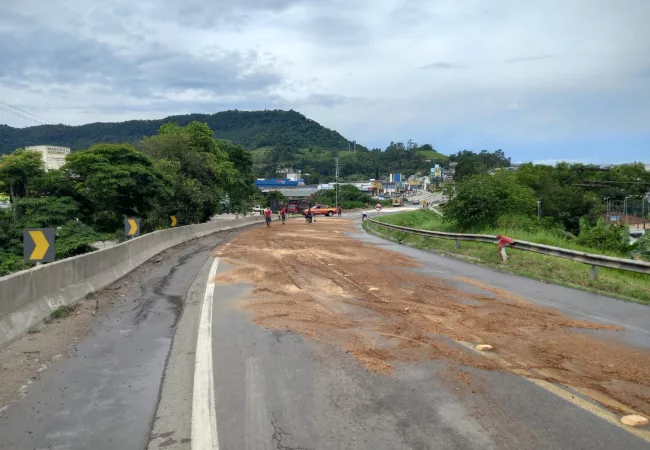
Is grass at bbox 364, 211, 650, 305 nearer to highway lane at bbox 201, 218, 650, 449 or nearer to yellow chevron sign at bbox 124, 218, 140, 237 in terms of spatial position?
highway lane at bbox 201, 218, 650, 449

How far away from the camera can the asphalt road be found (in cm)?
436

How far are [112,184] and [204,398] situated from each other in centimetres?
2976

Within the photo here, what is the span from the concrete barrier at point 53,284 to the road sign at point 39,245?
0.54 m

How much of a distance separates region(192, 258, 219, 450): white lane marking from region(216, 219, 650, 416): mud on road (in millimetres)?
1156

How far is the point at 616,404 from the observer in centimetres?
499

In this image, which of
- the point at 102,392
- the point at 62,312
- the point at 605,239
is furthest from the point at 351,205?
the point at 102,392

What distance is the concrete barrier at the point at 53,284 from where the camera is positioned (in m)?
7.42

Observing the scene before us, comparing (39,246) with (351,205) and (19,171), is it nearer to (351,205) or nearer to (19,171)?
(19,171)

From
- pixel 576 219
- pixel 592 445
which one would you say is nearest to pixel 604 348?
pixel 592 445

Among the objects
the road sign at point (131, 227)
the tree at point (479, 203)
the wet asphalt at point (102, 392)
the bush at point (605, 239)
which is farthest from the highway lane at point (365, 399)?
the bush at point (605, 239)

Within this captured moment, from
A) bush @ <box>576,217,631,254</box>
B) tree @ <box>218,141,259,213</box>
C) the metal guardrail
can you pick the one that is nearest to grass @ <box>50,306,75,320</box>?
the metal guardrail

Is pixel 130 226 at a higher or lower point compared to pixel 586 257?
higher

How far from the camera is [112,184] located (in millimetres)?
32281

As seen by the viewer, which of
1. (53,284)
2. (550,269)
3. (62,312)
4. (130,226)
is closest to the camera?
(62,312)
